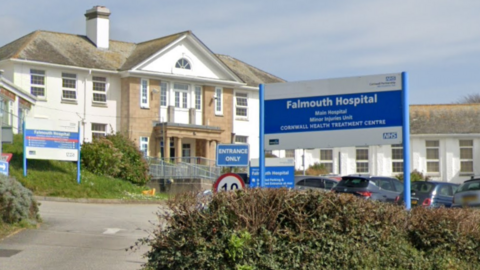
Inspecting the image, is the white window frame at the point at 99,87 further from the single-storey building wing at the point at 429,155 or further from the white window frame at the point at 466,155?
the white window frame at the point at 466,155

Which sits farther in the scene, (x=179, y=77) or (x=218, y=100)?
(x=218, y=100)

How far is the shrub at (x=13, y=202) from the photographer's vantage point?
16.6 meters

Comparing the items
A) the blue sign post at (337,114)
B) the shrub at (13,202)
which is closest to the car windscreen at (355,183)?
the shrub at (13,202)

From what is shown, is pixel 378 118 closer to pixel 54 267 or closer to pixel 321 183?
pixel 54 267

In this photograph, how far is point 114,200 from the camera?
2962cm

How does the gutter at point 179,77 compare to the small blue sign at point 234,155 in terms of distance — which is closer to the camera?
the small blue sign at point 234,155

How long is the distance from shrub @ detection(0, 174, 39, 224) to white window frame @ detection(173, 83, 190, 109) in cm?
2945

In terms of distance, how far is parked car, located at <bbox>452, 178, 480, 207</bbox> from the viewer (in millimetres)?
20234

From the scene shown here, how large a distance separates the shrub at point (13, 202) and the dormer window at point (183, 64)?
29.8 meters

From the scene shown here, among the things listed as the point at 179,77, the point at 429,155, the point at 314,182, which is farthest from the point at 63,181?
the point at 429,155

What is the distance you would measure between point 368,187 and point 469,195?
396 cm

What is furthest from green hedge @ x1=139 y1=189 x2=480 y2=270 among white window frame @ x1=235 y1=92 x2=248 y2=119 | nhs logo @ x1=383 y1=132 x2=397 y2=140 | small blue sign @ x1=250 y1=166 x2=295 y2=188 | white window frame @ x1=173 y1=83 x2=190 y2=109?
white window frame @ x1=235 y1=92 x2=248 y2=119

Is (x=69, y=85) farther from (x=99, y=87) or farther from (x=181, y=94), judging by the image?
(x=181, y=94)

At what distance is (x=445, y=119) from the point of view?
5247cm
